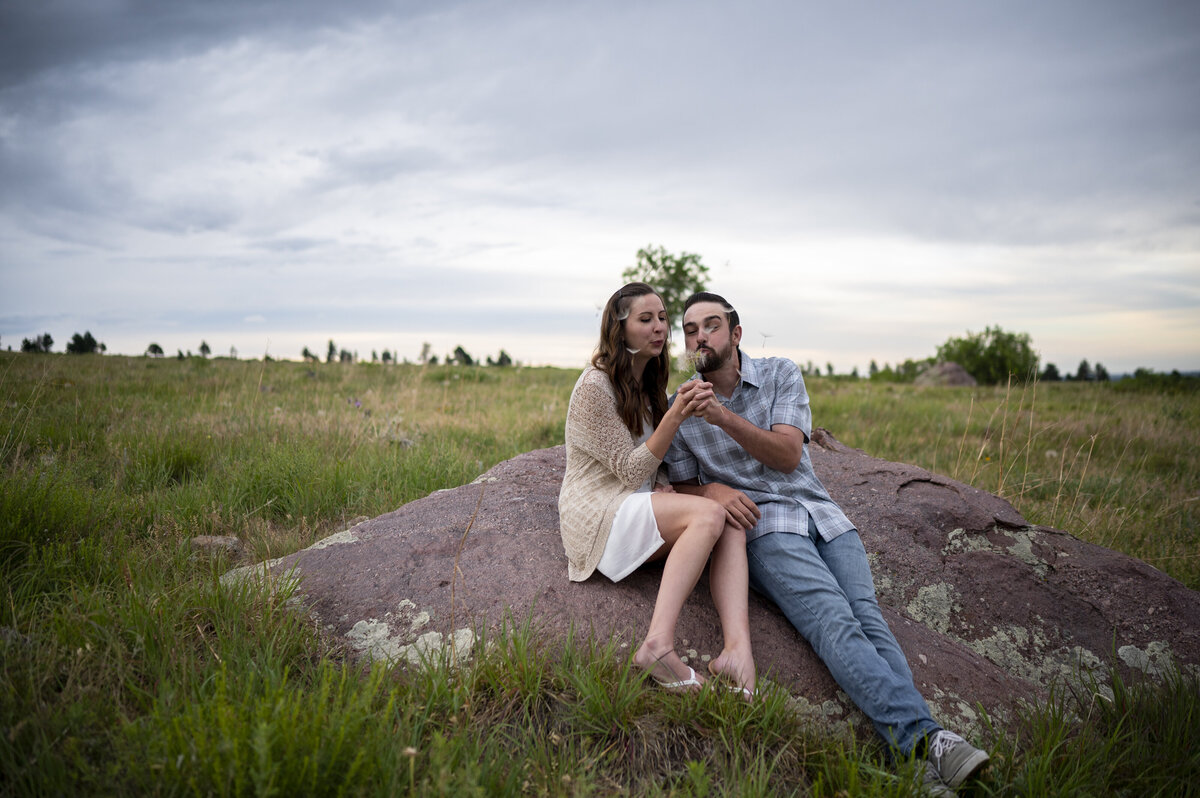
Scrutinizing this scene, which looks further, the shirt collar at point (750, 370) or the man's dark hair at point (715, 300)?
the shirt collar at point (750, 370)

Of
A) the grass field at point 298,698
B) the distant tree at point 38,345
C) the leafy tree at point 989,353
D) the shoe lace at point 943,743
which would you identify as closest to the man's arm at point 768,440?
the grass field at point 298,698

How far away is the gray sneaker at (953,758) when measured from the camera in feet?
8.01

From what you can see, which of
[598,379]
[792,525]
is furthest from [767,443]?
[598,379]

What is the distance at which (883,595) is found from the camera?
3859mm

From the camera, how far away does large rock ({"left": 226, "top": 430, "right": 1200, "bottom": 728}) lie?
10.1ft

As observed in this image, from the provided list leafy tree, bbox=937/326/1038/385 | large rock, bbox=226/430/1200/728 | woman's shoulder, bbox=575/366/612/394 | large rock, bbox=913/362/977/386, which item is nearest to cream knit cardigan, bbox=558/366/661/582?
woman's shoulder, bbox=575/366/612/394

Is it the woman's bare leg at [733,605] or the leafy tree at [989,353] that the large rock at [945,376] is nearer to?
the leafy tree at [989,353]

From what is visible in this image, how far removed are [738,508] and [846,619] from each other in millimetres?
760

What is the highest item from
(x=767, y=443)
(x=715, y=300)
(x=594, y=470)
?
(x=715, y=300)

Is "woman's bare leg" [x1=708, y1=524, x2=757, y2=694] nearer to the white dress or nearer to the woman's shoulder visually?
the white dress

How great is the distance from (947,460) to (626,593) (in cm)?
641

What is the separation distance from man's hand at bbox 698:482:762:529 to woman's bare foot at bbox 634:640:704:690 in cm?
89

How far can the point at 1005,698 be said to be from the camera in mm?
3059

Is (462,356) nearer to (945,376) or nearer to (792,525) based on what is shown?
(792,525)
